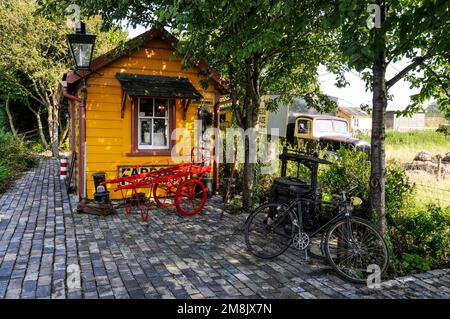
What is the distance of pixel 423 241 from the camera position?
17.7 feet

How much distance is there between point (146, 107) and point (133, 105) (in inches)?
13.4

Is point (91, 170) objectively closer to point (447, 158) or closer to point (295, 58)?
point (295, 58)

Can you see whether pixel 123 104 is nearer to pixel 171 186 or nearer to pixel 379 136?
pixel 171 186

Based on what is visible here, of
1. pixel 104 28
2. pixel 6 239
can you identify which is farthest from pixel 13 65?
pixel 6 239

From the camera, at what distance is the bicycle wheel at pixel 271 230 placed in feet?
17.3

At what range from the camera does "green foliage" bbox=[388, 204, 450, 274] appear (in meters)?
5.07

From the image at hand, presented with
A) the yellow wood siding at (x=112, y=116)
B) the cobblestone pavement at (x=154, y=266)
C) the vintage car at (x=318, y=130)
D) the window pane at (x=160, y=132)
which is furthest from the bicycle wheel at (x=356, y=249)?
the vintage car at (x=318, y=130)

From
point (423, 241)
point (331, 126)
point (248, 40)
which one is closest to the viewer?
point (423, 241)

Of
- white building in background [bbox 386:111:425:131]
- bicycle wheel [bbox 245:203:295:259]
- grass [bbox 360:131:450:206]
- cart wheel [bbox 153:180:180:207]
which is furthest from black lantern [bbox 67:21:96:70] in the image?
white building in background [bbox 386:111:425:131]

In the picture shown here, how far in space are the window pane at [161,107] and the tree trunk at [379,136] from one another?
5516 millimetres

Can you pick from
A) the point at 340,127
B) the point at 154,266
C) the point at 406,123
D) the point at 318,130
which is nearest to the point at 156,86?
the point at 154,266

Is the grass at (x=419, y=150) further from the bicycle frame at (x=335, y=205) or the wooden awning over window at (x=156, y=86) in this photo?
the wooden awning over window at (x=156, y=86)

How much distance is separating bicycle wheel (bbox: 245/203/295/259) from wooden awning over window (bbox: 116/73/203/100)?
12.5 ft

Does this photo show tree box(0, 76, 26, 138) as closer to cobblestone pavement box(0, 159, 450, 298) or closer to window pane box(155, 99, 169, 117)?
window pane box(155, 99, 169, 117)
